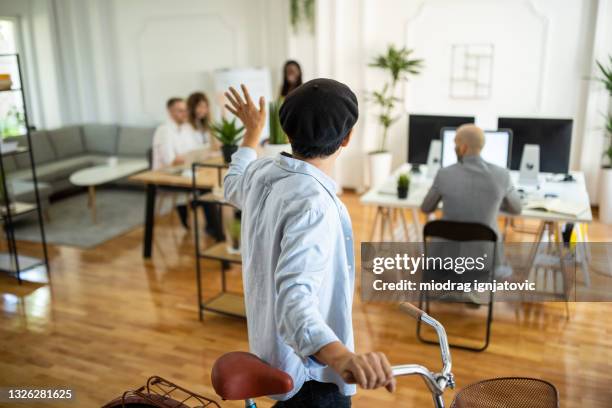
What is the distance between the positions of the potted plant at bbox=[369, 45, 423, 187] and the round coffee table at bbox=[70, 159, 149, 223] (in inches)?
105

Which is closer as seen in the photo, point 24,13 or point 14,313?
point 14,313

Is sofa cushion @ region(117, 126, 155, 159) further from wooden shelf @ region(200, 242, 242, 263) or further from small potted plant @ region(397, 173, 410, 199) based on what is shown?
small potted plant @ region(397, 173, 410, 199)

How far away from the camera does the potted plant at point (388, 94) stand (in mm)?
6145

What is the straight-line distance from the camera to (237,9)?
23.1 feet

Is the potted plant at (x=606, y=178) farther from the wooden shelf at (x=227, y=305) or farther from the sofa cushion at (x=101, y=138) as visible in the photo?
the sofa cushion at (x=101, y=138)

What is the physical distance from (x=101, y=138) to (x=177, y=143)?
116 inches

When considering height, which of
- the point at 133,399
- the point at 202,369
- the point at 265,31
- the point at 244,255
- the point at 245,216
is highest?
the point at 265,31

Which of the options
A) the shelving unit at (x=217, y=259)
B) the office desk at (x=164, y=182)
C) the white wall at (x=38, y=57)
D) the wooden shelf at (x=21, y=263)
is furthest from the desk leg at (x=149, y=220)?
the white wall at (x=38, y=57)

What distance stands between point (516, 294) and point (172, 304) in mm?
2448

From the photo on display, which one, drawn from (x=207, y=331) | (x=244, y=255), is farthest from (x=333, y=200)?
(x=207, y=331)

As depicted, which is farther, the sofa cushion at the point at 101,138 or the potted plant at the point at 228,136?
the sofa cushion at the point at 101,138

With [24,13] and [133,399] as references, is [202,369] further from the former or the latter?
[24,13]

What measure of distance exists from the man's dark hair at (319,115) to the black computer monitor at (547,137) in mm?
3212

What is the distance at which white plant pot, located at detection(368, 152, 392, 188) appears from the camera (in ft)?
21.1
